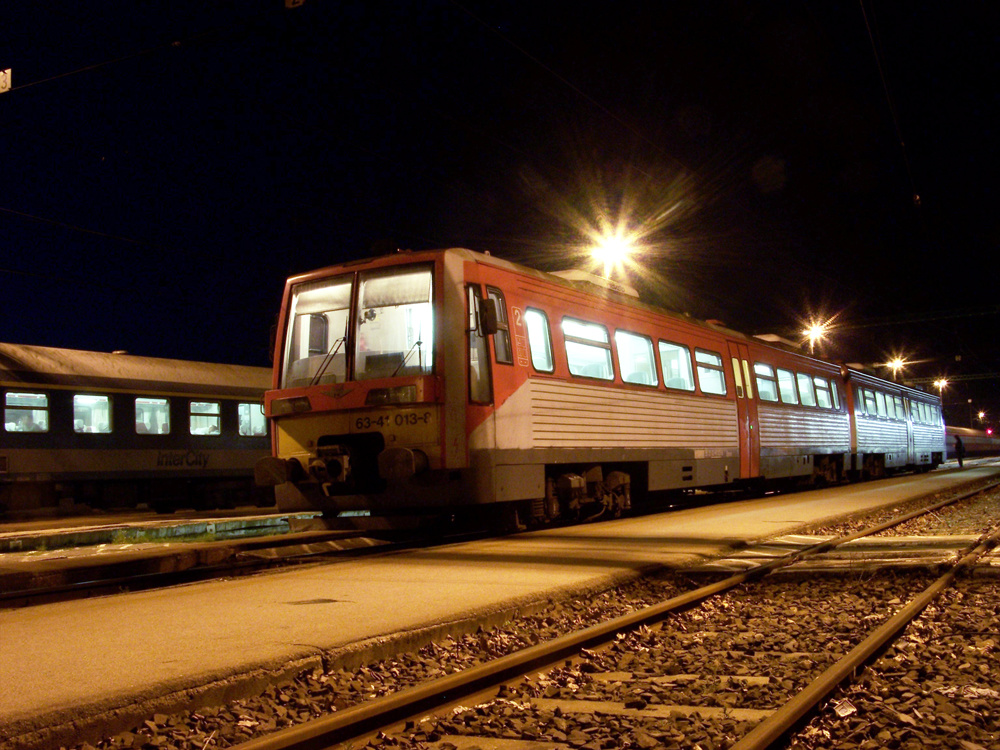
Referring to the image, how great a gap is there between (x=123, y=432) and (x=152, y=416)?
792 millimetres

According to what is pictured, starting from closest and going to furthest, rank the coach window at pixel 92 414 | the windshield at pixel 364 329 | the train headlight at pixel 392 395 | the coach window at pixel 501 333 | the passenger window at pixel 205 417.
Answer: the train headlight at pixel 392 395 < the windshield at pixel 364 329 < the coach window at pixel 501 333 < the coach window at pixel 92 414 < the passenger window at pixel 205 417

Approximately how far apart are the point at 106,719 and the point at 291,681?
0.99m

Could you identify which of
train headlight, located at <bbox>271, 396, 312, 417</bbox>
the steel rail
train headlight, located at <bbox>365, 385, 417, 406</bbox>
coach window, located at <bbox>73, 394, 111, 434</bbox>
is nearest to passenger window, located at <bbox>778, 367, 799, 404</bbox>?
train headlight, located at <bbox>365, 385, 417, 406</bbox>

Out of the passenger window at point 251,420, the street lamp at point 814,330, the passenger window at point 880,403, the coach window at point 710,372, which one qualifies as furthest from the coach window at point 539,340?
the street lamp at point 814,330

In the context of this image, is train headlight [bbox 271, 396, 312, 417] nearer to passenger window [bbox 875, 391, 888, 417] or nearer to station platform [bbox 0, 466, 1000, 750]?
station platform [bbox 0, 466, 1000, 750]

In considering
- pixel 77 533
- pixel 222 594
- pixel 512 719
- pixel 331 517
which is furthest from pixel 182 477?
pixel 512 719

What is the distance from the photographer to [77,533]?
44.5ft

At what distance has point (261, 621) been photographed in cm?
561

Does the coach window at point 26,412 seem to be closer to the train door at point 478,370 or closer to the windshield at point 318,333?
the windshield at point 318,333

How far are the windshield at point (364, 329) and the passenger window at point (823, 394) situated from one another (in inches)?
556

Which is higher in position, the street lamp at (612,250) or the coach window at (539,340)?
the street lamp at (612,250)

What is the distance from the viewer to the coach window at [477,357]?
32.1 feet

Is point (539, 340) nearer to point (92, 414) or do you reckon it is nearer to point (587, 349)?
point (587, 349)

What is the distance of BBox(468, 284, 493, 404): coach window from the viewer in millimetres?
9781
